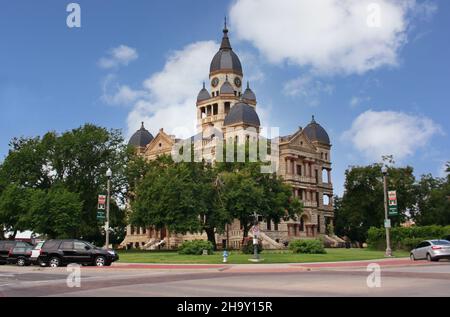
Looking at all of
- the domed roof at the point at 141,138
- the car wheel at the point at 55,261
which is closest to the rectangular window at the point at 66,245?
Result: the car wheel at the point at 55,261

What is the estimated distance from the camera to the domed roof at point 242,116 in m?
86.5

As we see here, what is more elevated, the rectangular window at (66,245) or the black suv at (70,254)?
the rectangular window at (66,245)

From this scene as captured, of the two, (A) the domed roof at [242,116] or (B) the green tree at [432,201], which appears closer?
(B) the green tree at [432,201]

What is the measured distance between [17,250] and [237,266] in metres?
16.9

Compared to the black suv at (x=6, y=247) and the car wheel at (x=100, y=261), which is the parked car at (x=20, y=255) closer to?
the black suv at (x=6, y=247)

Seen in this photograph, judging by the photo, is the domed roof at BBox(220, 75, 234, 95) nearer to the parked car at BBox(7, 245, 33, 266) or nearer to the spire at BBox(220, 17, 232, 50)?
the spire at BBox(220, 17, 232, 50)

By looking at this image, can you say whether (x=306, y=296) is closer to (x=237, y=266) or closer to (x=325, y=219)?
(x=237, y=266)

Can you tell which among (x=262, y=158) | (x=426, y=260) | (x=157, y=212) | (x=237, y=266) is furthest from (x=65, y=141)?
(x=426, y=260)

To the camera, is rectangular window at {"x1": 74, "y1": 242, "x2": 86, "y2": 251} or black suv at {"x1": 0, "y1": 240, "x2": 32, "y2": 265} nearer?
rectangular window at {"x1": 74, "y1": 242, "x2": 86, "y2": 251}

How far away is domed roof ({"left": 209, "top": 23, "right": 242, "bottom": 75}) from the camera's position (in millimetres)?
100338

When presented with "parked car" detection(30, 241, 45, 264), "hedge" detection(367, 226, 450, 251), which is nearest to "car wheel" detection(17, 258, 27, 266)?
"parked car" detection(30, 241, 45, 264)

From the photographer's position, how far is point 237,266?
103 ft

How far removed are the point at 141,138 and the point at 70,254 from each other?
68.8 metres

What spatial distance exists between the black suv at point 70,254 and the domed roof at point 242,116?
54094 millimetres
